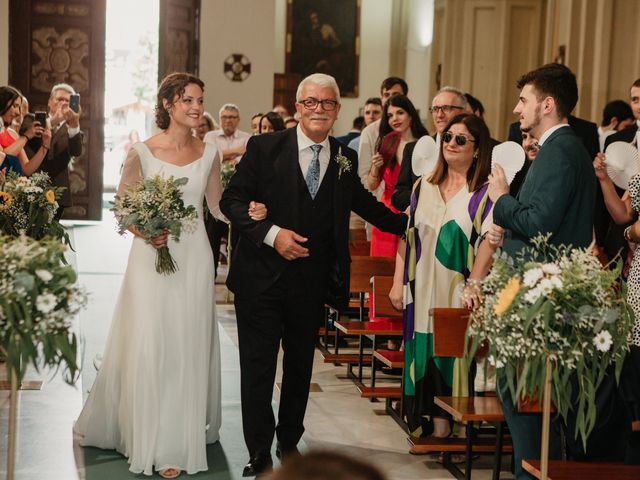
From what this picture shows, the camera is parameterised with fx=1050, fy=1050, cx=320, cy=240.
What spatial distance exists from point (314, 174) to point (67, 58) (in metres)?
12.1

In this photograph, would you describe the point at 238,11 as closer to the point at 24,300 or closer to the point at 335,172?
the point at 335,172

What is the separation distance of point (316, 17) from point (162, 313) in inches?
820

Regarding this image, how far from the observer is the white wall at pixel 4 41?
15750 millimetres

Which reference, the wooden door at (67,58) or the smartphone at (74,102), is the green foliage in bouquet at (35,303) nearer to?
the smartphone at (74,102)

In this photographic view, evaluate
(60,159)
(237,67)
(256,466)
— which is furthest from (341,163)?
(237,67)

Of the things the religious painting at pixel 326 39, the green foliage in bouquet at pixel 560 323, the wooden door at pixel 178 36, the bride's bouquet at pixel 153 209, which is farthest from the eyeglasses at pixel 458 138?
the religious painting at pixel 326 39

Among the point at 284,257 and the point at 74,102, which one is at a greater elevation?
the point at 74,102

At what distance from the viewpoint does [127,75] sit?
26.1 m

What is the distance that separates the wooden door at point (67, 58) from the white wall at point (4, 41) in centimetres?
14

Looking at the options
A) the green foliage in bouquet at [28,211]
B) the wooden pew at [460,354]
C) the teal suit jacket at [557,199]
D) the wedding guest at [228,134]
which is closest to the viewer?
the teal suit jacket at [557,199]

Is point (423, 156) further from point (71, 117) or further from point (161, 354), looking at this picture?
point (71, 117)

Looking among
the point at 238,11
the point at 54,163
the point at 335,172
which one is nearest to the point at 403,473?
the point at 335,172

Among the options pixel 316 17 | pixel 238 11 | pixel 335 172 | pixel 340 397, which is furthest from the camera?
pixel 316 17

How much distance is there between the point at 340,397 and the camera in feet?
23.7
